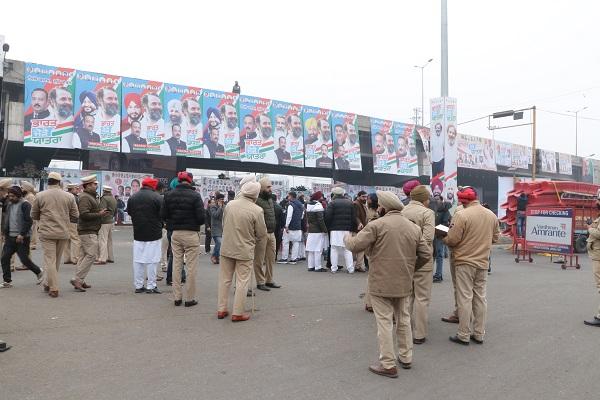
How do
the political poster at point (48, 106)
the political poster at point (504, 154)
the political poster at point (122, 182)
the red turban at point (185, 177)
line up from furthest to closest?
1. the political poster at point (504, 154)
2. the political poster at point (122, 182)
3. the political poster at point (48, 106)
4. the red turban at point (185, 177)

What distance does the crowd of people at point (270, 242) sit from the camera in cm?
443

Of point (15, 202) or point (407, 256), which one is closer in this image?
point (407, 256)

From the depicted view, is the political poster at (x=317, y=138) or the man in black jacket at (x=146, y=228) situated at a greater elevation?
the political poster at (x=317, y=138)

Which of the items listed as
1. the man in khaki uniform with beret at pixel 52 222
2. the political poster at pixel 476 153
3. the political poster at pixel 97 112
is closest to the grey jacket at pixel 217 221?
the man in khaki uniform with beret at pixel 52 222

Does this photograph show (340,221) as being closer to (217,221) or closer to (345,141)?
(217,221)

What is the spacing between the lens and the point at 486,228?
5.43 m

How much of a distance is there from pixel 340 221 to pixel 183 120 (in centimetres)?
1531

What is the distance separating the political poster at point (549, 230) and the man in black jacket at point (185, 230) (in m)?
10.3

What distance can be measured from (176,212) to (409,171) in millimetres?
Result: 26656

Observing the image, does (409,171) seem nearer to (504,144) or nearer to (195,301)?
(504,144)

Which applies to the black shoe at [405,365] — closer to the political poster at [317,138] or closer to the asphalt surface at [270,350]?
the asphalt surface at [270,350]

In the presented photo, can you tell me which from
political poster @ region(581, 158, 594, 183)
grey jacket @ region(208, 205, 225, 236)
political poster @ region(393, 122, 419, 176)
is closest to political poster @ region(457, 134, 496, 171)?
political poster @ region(393, 122, 419, 176)

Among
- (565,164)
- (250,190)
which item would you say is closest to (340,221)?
(250,190)

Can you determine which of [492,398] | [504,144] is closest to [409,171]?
[504,144]
